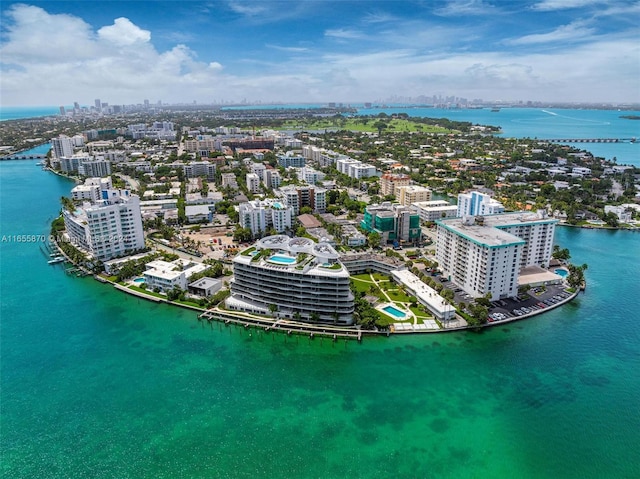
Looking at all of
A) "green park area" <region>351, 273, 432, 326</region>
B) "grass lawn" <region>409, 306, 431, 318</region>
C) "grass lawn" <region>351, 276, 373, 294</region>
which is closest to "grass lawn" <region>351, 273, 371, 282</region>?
"green park area" <region>351, 273, 432, 326</region>

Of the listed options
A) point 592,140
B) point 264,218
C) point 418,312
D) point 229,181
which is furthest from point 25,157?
point 592,140

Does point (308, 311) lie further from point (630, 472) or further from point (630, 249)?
point (630, 249)

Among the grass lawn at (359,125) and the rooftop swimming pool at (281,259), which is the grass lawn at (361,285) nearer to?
the rooftop swimming pool at (281,259)

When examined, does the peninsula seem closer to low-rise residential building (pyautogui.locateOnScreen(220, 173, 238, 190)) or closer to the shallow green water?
low-rise residential building (pyautogui.locateOnScreen(220, 173, 238, 190))

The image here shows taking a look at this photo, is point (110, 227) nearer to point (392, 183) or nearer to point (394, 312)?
point (394, 312)

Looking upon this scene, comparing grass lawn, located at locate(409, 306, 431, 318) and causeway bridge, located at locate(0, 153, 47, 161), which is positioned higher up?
causeway bridge, located at locate(0, 153, 47, 161)
